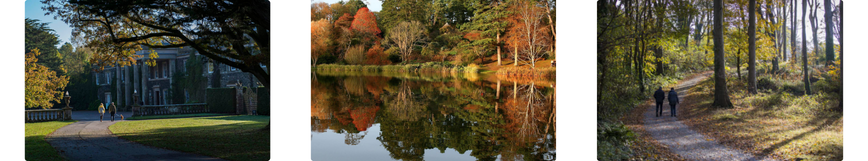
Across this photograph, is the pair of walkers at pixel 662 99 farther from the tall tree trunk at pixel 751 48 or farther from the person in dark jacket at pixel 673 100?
the tall tree trunk at pixel 751 48

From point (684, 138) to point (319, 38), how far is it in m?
4.18

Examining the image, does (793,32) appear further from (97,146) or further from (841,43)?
(97,146)

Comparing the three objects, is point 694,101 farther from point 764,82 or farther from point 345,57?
point 345,57

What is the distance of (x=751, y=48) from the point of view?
4.04 m

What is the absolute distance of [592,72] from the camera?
4.48 m

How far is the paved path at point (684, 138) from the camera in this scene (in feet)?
12.8

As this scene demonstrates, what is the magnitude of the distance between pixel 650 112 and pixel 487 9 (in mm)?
2133

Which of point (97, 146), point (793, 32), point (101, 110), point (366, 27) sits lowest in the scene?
point (97, 146)

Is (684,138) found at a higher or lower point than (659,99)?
lower

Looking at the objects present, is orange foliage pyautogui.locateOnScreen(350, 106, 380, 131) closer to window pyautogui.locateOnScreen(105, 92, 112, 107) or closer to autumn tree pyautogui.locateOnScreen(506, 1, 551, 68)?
autumn tree pyautogui.locateOnScreen(506, 1, 551, 68)

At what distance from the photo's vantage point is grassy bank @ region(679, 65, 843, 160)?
12.1ft

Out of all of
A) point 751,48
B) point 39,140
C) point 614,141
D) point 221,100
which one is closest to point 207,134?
point 221,100

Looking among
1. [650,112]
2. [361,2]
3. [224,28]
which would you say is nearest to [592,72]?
[650,112]

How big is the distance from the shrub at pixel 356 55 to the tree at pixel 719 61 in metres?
3.88
